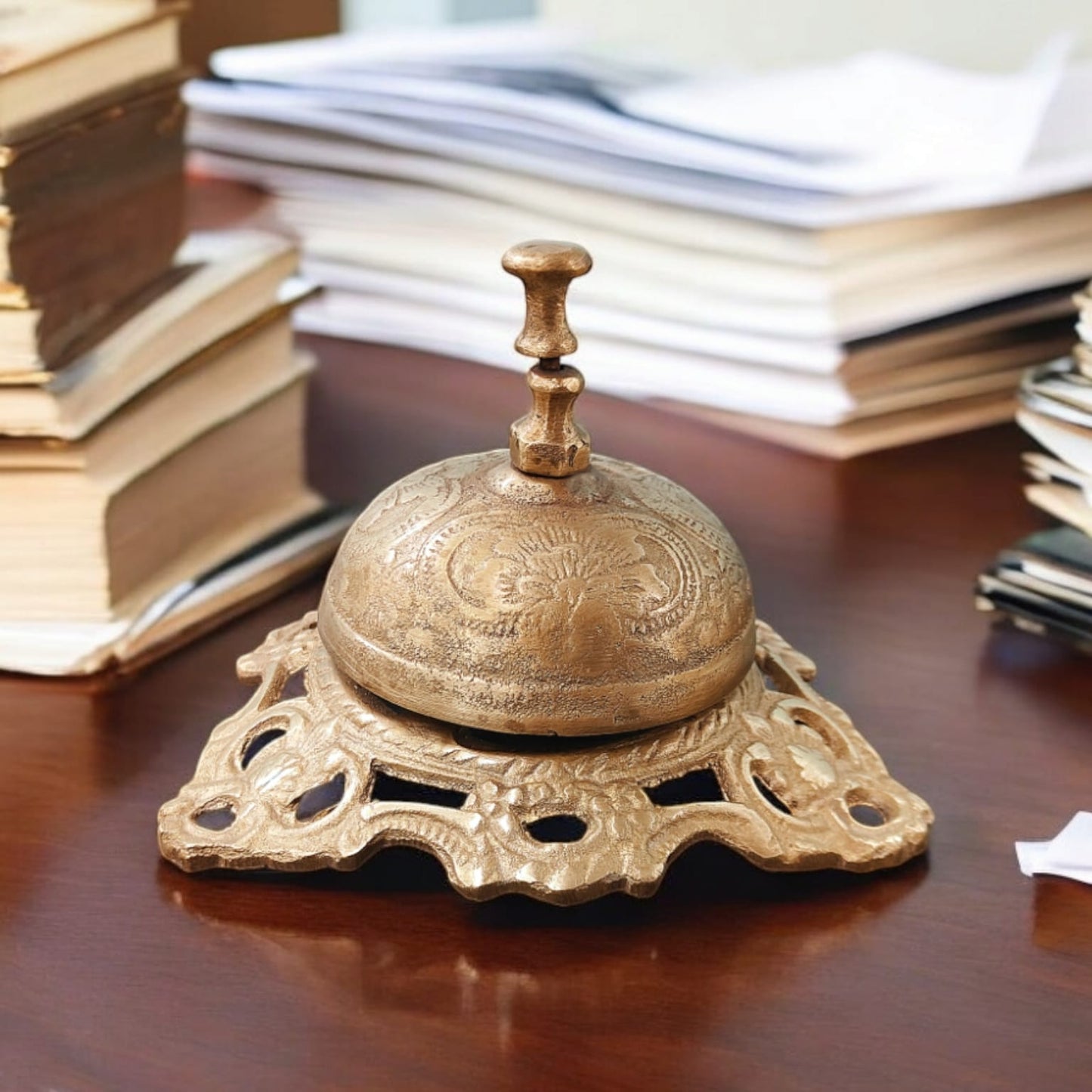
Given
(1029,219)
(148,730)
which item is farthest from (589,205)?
(148,730)

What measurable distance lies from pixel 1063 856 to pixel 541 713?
8.0 inches

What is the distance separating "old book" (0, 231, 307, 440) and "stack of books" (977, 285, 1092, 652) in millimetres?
412

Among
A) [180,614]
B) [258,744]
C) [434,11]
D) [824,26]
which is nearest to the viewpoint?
[258,744]

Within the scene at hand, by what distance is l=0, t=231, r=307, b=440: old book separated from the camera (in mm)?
756

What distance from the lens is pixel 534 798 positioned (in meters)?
0.57

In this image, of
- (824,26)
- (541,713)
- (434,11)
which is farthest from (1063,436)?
(434,11)

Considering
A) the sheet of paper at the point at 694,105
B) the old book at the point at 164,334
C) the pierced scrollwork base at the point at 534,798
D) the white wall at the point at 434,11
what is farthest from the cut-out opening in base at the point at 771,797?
the white wall at the point at 434,11

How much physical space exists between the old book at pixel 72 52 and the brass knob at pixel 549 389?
33cm

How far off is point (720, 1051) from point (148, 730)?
0.30 metres

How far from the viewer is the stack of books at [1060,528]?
0.78m

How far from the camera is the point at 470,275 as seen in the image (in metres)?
1.19

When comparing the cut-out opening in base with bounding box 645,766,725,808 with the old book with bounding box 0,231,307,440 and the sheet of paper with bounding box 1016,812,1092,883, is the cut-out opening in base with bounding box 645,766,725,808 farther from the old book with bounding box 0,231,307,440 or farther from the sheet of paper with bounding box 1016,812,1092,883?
the old book with bounding box 0,231,307,440

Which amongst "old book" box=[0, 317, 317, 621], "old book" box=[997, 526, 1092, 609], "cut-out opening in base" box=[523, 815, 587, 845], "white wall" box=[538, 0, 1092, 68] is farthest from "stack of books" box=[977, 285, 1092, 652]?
"white wall" box=[538, 0, 1092, 68]

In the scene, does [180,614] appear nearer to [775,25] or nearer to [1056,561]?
[1056,561]
